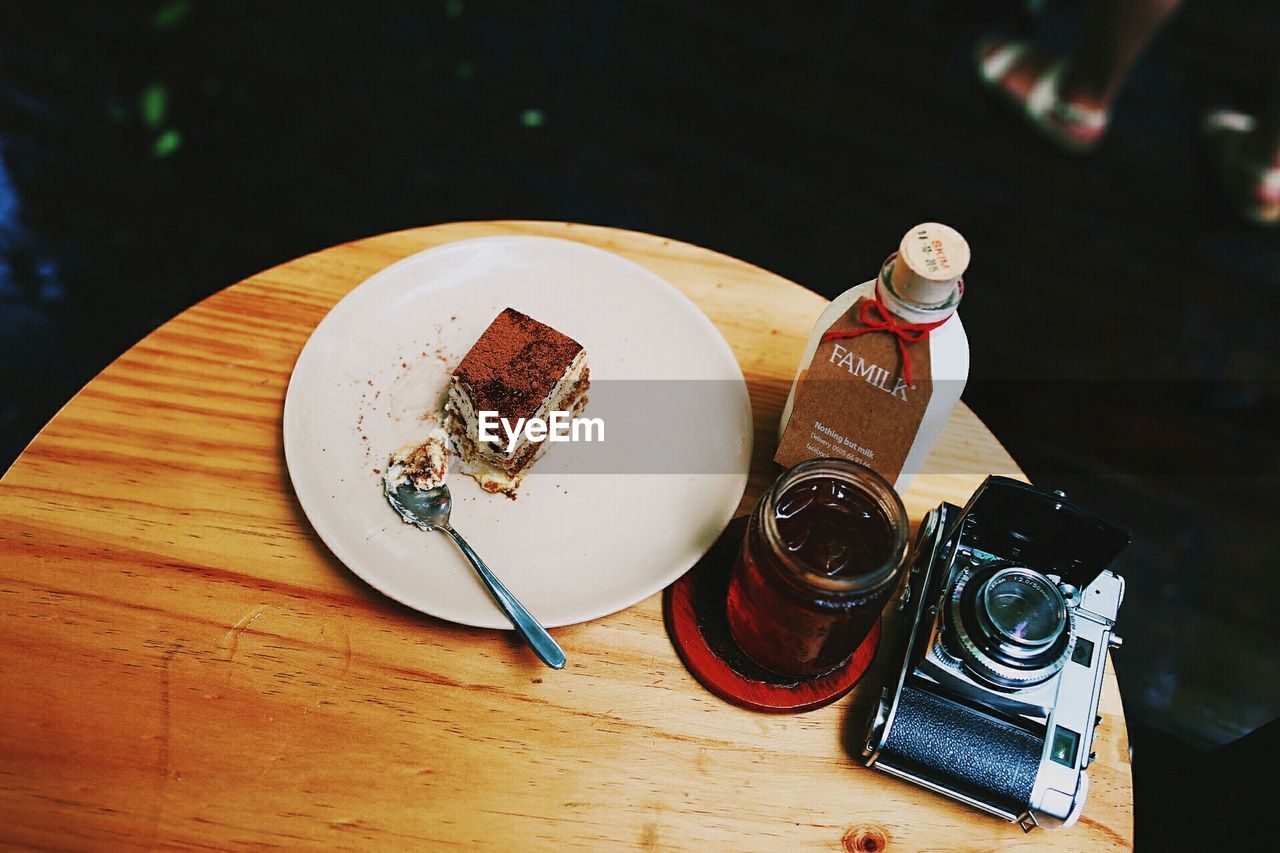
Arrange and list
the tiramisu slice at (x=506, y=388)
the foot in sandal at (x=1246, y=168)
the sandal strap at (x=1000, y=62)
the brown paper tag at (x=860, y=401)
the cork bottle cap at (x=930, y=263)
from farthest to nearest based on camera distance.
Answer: the sandal strap at (x=1000, y=62)
the foot in sandal at (x=1246, y=168)
the tiramisu slice at (x=506, y=388)
the brown paper tag at (x=860, y=401)
the cork bottle cap at (x=930, y=263)

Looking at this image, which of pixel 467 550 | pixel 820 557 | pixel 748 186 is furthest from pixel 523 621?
pixel 748 186

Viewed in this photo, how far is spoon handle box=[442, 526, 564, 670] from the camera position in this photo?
103cm

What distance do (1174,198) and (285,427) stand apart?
2565mm

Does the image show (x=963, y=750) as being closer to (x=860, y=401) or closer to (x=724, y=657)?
(x=724, y=657)

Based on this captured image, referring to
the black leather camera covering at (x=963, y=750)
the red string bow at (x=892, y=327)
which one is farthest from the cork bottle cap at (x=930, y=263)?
the black leather camera covering at (x=963, y=750)

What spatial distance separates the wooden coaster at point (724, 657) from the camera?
1044mm

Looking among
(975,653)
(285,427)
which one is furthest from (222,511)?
(975,653)

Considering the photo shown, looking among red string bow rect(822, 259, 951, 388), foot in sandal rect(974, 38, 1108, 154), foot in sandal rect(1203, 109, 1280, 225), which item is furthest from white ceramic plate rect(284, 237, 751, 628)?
foot in sandal rect(1203, 109, 1280, 225)

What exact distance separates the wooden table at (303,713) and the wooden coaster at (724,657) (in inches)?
1.0

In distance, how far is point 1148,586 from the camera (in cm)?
214

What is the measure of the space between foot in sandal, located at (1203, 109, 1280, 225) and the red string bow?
2.26 m

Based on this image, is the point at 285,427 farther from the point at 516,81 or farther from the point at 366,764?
the point at 516,81

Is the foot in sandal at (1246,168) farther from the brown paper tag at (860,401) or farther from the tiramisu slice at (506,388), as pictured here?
the tiramisu slice at (506,388)

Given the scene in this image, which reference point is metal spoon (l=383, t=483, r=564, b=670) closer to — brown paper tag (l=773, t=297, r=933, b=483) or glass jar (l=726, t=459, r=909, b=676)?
glass jar (l=726, t=459, r=909, b=676)
